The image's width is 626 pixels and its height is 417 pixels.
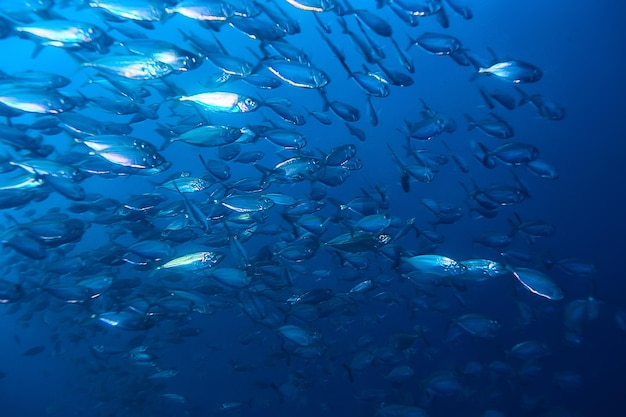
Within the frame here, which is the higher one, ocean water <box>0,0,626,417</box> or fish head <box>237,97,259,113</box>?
fish head <box>237,97,259,113</box>

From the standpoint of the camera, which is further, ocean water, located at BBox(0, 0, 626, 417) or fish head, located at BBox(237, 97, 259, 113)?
ocean water, located at BBox(0, 0, 626, 417)

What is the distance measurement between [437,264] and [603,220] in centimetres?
3191

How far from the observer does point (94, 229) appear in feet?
105

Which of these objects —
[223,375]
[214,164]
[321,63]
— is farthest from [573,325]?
[321,63]

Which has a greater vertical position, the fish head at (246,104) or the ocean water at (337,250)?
the fish head at (246,104)

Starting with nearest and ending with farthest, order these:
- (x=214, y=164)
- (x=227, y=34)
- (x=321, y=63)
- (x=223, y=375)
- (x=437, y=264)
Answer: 1. (x=437, y=264)
2. (x=214, y=164)
3. (x=223, y=375)
4. (x=227, y=34)
5. (x=321, y=63)

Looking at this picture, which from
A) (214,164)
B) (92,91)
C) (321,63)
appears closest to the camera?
(214,164)

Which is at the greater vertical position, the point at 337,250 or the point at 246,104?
the point at 246,104

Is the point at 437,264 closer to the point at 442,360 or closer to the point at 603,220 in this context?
the point at 442,360

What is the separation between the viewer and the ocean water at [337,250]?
632cm

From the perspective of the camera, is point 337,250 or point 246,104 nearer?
point 246,104

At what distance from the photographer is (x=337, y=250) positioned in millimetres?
6117

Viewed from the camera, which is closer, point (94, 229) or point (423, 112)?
point (423, 112)

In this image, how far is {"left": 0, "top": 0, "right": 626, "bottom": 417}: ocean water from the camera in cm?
632
